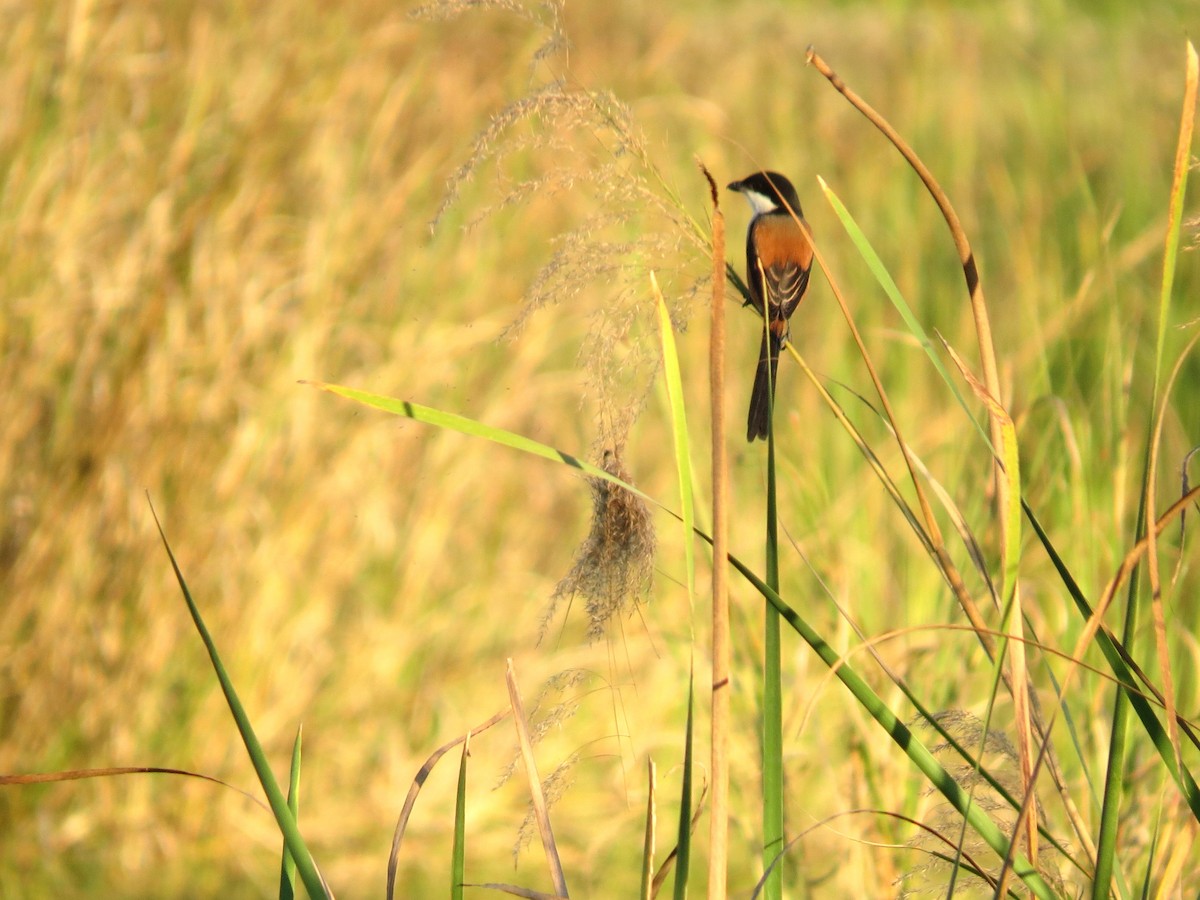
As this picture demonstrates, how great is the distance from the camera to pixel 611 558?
1.02 metres

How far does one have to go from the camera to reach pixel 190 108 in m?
3.34

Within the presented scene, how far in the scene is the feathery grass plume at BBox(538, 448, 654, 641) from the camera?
101 centimetres

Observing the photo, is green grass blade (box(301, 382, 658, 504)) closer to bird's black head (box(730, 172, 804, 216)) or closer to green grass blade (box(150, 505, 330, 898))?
green grass blade (box(150, 505, 330, 898))

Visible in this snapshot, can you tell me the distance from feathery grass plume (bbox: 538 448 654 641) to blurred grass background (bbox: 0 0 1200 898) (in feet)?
4.44

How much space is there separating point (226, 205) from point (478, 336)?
2.74 ft

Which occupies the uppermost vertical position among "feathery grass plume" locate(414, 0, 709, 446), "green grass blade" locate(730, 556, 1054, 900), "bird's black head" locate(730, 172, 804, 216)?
"bird's black head" locate(730, 172, 804, 216)

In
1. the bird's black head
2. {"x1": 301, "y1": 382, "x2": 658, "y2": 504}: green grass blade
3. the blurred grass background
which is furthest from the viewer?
the blurred grass background

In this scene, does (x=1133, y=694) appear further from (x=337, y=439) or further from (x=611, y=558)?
(x=337, y=439)

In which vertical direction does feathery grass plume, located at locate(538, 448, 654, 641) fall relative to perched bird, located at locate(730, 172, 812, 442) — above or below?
below

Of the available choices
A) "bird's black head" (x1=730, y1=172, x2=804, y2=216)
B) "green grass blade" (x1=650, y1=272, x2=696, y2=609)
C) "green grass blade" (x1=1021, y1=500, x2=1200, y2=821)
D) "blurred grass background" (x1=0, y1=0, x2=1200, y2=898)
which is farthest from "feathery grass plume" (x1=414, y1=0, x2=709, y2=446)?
"blurred grass background" (x1=0, y1=0, x2=1200, y2=898)

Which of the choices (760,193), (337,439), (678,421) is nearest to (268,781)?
(678,421)

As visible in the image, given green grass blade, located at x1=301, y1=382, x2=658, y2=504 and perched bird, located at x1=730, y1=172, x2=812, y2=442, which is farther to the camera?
perched bird, located at x1=730, y1=172, x2=812, y2=442

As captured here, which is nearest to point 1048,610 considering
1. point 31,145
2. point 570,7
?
point 31,145

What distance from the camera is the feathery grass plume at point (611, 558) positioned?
3.32ft
